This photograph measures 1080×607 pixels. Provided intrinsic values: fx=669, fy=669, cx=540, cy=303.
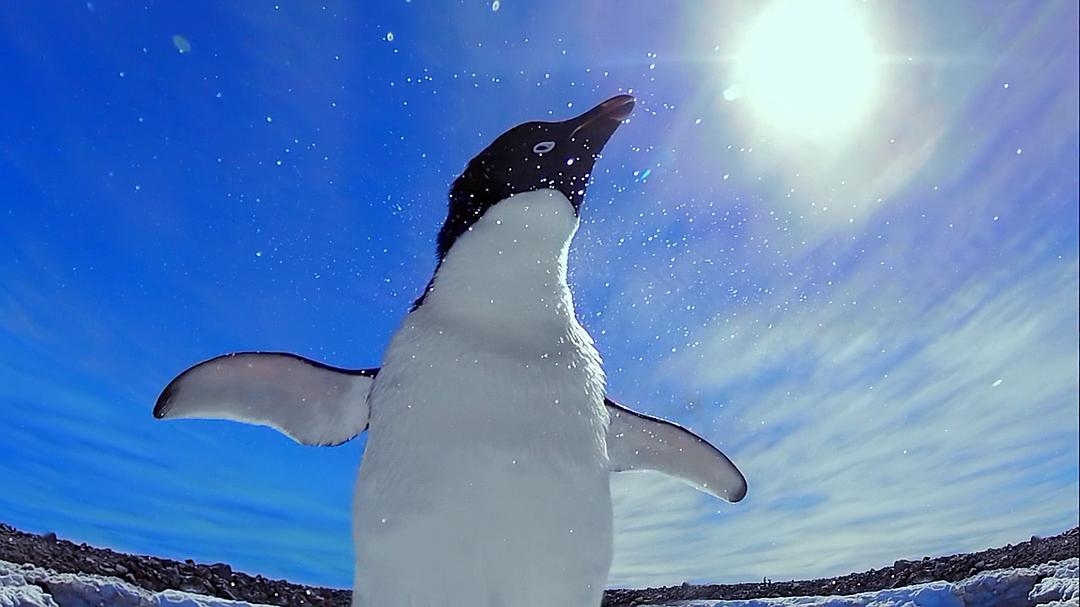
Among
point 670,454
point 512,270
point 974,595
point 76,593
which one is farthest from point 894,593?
point 76,593

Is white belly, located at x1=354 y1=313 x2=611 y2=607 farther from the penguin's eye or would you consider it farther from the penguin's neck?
the penguin's eye

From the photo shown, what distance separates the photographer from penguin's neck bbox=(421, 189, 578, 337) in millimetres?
1468

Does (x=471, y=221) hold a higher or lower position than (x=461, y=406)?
higher

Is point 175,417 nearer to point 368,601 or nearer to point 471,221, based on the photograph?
point 368,601

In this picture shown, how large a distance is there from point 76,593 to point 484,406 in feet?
7.95

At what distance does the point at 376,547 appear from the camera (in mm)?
1286

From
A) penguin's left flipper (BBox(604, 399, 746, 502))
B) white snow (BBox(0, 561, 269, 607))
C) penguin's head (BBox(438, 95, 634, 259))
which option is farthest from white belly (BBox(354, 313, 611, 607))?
white snow (BBox(0, 561, 269, 607))

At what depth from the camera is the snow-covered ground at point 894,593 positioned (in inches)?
107

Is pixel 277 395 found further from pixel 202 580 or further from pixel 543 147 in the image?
pixel 202 580

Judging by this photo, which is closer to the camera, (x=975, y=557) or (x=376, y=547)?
(x=376, y=547)

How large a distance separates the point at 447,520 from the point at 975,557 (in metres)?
4.74

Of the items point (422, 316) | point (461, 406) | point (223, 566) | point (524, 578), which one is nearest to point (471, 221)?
point (422, 316)

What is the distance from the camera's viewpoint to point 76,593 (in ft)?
8.82

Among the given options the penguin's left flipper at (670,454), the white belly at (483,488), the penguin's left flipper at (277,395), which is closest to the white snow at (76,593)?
the penguin's left flipper at (277,395)
